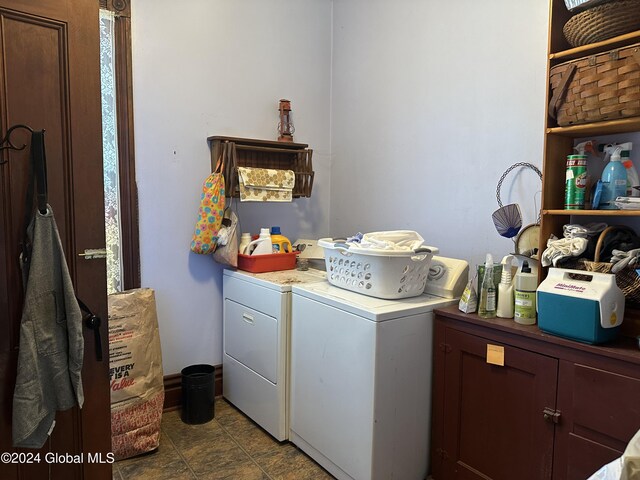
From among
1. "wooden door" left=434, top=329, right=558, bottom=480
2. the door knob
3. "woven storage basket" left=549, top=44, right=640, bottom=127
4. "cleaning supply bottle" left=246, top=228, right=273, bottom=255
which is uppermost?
"woven storage basket" left=549, top=44, right=640, bottom=127

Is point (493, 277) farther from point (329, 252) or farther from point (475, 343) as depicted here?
point (329, 252)

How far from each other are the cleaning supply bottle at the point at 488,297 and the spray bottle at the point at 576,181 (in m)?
0.37

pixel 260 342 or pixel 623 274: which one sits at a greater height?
pixel 623 274

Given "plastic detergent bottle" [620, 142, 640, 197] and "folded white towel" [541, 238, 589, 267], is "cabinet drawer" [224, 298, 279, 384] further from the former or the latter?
"plastic detergent bottle" [620, 142, 640, 197]

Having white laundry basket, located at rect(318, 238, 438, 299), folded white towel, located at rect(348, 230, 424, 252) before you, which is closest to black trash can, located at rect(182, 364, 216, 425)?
white laundry basket, located at rect(318, 238, 438, 299)

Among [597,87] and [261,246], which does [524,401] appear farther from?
[261,246]

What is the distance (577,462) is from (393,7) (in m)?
2.41

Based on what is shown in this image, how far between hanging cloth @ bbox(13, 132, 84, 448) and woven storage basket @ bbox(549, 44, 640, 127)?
5.63ft

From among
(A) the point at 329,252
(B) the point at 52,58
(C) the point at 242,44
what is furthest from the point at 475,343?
(C) the point at 242,44

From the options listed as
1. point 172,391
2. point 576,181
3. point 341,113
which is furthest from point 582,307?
point 172,391

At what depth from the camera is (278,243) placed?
2.71 m

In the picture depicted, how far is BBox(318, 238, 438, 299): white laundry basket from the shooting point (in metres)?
1.91

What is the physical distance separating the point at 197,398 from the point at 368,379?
1154 millimetres

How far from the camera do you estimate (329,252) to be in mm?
2217
